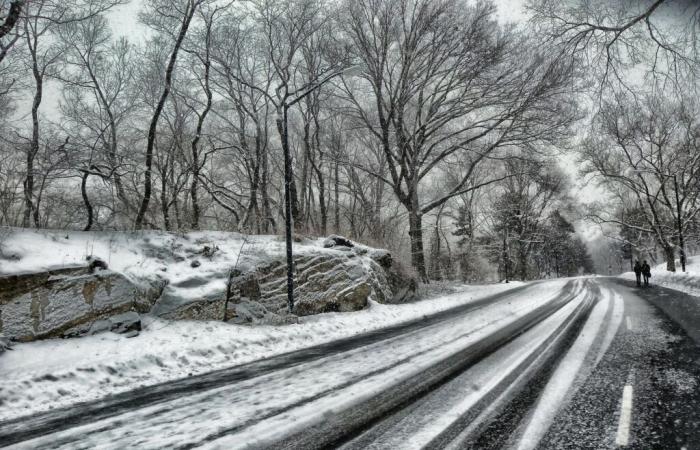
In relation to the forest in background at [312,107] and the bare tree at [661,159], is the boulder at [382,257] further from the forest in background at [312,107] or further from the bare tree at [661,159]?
the bare tree at [661,159]

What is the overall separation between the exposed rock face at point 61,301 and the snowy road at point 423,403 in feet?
10.6

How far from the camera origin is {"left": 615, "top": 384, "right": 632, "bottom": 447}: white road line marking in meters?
3.49

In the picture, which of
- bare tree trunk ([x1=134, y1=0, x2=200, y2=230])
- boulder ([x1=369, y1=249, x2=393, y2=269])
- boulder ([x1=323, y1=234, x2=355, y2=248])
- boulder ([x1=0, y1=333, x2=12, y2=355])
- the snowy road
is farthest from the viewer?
boulder ([x1=369, y1=249, x2=393, y2=269])

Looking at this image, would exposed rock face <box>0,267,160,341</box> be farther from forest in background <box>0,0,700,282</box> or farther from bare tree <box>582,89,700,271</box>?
bare tree <box>582,89,700,271</box>

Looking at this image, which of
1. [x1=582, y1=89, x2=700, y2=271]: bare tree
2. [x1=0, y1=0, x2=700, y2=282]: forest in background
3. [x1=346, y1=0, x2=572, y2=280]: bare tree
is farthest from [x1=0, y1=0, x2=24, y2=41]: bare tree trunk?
[x1=582, y1=89, x2=700, y2=271]: bare tree

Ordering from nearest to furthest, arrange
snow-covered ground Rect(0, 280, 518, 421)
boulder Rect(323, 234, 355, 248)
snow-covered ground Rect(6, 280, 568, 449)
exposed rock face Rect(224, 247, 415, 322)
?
1. snow-covered ground Rect(6, 280, 568, 449)
2. snow-covered ground Rect(0, 280, 518, 421)
3. exposed rock face Rect(224, 247, 415, 322)
4. boulder Rect(323, 234, 355, 248)

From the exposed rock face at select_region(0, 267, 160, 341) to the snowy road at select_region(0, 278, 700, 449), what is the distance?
10.6 ft

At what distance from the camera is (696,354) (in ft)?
21.1

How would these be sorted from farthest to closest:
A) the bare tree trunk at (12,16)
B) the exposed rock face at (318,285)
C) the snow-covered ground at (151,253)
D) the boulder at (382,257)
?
the boulder at (382,257) → the exposed rock face at (318,285) → the bare tree trunk at (12,16) → the snow-covered ground at (151,253)

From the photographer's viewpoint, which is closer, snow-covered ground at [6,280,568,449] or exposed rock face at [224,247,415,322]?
snow-covered ground at [6,280,568,449]

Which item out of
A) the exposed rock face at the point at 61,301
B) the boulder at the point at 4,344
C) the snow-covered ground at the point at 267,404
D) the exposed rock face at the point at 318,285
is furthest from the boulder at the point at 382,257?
the boulder at the point at 4,344

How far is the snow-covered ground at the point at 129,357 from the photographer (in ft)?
19.9

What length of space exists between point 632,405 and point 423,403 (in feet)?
6.87

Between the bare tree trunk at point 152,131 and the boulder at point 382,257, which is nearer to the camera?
the bare tree trunk at point 152,131
